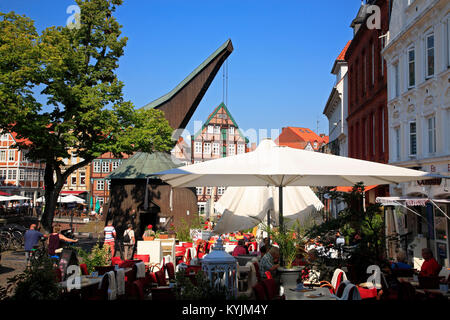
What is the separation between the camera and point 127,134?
84.2 ft

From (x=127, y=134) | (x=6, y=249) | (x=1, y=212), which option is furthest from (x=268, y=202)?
(x=1, y=212)

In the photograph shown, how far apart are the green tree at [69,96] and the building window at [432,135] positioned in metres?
13.7

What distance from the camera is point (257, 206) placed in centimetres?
1391

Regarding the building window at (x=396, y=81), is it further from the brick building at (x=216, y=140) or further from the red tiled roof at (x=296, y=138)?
the red tiled roof at (x=296, y=138)

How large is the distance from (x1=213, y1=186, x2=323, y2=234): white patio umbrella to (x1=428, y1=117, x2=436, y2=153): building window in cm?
628

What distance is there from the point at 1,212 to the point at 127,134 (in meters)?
23.0

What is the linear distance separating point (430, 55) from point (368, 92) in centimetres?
1002

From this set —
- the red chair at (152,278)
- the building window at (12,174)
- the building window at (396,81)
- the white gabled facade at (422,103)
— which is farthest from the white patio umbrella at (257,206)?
the building window at (12,174)

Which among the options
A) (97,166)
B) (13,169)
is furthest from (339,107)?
(13,169)

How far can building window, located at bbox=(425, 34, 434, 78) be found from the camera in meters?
17.8

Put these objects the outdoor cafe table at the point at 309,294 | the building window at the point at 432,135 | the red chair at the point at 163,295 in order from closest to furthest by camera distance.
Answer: the red chair at the point at 163,295 → the outdoor cafe table at the point at 309,294 → the building window at the point at 432,135

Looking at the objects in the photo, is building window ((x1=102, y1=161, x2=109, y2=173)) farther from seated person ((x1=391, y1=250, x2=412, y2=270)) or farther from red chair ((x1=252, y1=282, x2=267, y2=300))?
red chair ((x1=252, y1=282, x2=267, y2=300))

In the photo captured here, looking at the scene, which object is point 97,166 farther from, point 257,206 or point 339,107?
point 257,206

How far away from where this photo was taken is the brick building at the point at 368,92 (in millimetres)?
24531
